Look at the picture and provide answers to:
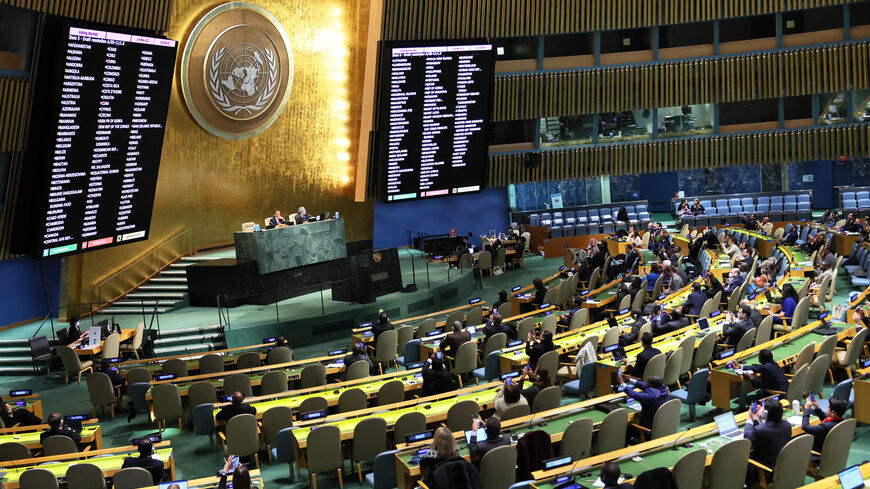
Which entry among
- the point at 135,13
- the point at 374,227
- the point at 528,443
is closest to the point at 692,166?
the point at 374,227

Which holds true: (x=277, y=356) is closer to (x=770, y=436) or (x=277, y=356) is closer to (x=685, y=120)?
(x=770, y=436)

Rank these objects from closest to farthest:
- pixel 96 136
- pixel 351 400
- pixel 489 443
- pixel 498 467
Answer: pixel 498 467 < pixel 489 443 < pixel 351 400 < pixel 96 136

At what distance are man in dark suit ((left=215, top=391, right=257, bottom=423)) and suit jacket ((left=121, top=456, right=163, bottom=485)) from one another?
5.55 feet

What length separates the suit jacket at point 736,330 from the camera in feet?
41.4

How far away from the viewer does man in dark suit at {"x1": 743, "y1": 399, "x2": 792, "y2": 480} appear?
26.2 ft

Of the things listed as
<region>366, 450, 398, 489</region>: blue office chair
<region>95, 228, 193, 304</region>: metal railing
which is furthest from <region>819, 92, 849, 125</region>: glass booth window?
<region>366, 450, 398, 489</region>: blue office chair

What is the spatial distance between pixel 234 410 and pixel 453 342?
170 inches

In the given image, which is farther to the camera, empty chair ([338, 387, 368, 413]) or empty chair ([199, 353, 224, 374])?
empty chair ([199, 353, 224, 374])

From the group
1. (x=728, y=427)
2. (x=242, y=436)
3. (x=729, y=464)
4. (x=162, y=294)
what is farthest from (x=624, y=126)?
(x=729, y=464)

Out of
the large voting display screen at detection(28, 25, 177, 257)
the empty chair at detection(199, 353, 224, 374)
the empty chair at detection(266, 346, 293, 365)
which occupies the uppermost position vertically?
the large voting display screen at detection(28, 25, 177, 257)

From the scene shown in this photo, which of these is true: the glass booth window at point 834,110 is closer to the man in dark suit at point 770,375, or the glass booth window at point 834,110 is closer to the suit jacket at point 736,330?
the suit jacket at point 736,330

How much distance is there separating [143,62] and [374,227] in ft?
38.5

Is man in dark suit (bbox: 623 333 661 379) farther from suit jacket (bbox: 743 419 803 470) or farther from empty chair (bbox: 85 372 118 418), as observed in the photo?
empty chair (bbox: 85 372 118 418)

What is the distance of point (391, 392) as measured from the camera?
11328 mm
